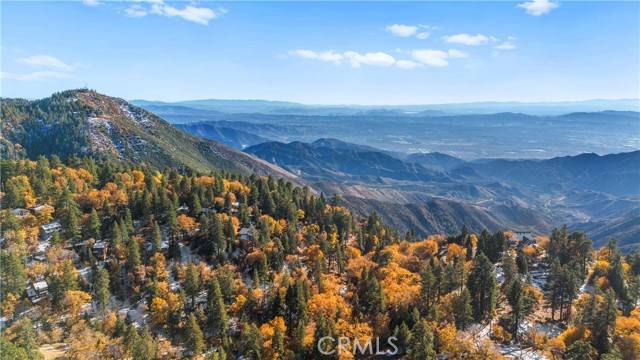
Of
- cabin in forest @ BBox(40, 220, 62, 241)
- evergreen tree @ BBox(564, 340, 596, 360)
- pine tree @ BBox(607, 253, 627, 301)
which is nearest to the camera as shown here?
evergreen tree @ BBox(564, 340, 596, 360)

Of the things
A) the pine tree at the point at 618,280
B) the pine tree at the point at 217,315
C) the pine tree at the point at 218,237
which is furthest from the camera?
the pine tree at the point at 218,237

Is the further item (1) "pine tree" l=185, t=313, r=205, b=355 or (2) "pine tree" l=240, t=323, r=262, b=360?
(1) "pine tree" l=185, t=313, r=205, b=355

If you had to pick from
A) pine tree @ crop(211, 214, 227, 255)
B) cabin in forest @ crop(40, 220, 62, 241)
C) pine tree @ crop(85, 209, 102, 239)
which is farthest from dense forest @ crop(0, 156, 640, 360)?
pine tree @ crop(85, 209, 102, 239)

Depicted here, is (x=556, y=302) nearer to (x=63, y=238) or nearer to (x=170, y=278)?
(x=170, y=278)

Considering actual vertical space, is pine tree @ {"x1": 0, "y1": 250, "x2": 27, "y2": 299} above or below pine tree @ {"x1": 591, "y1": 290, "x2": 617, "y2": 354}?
above

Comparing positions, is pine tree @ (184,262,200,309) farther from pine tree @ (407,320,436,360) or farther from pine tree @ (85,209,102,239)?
pine tree @ (407,320,436,360)

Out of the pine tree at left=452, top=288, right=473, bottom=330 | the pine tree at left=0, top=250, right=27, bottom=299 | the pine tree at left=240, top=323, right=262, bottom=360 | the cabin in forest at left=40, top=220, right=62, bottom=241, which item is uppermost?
the cabin in forest at left=40, top=220, right=62, bottom=241

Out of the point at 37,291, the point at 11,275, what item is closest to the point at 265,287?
the point at 37,291

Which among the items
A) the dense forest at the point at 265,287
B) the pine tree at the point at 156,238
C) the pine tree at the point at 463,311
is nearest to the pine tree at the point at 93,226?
the dense forest at the point at 265,287

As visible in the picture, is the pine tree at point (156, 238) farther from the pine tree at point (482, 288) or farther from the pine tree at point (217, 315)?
the pine tree at point (482, 288)
